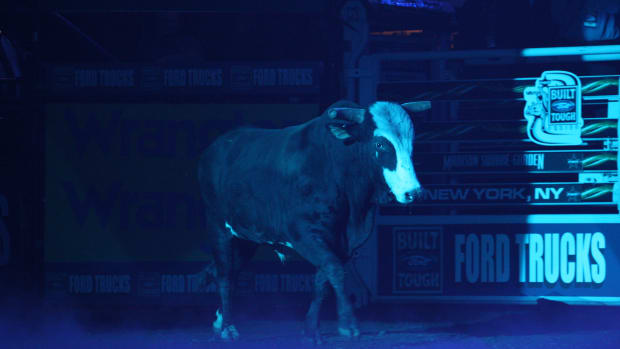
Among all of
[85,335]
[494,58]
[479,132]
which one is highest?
[494,58]

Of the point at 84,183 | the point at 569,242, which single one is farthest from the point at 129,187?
the point at 569,242

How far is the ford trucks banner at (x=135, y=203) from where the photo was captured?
749 cm

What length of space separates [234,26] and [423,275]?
3.25m

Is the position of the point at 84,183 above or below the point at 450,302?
above

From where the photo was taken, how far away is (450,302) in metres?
7.45

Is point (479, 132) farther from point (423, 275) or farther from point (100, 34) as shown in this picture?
point (100, 34)

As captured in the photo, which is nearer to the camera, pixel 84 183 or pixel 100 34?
pixel 84 183

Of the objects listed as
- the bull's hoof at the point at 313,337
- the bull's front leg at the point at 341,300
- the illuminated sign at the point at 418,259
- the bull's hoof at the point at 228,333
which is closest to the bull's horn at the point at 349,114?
the bull's front leg at the point at 341,300

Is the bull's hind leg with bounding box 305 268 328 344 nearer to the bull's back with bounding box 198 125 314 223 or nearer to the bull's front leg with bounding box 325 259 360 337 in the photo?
the bull's front leg with bounding box 325 259 360 337

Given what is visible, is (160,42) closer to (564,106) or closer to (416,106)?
(416,106)

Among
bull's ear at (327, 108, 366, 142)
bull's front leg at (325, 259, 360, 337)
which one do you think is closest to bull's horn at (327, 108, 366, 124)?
bull's ear at (327, 108, 366, 142)

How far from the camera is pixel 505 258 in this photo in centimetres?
739

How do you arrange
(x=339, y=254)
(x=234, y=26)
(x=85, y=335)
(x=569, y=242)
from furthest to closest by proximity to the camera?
(x=234, y=26) → (x=569, y=242) → (x=85, y=335) → (x=339, y=254)

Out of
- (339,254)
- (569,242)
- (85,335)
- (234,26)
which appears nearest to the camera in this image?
(339,254)
